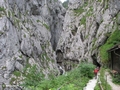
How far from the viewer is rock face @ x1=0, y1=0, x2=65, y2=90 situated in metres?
47.1

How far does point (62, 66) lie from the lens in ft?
240

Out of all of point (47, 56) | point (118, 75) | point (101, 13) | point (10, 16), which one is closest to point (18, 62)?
point (10, 16)

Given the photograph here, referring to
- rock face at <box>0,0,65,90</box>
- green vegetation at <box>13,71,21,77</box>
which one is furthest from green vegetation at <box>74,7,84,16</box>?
green vegetation at <box>13,71,21,77</box>

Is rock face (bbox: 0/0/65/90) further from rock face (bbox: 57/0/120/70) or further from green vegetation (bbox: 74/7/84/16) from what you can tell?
green vegetation (bbox: 74/7/84/16)

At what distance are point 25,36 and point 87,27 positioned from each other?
19730 mm

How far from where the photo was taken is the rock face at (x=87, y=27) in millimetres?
35125

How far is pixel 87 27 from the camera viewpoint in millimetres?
50719

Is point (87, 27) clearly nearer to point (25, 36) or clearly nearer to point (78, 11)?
point (25, 36)

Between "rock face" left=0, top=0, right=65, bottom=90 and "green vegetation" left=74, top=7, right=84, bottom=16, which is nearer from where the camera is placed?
"rock face" left=0, top=0, right=65, bottom=90

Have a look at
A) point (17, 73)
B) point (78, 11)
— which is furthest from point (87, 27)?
point (17, 73)

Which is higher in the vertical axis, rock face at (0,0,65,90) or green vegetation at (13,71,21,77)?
rock face at (0,0,65,90)

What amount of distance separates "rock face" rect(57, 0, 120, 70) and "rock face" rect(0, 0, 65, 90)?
8.49 meters

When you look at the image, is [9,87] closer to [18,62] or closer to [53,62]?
[18,62]

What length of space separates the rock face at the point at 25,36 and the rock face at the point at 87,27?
8493 millimetres
